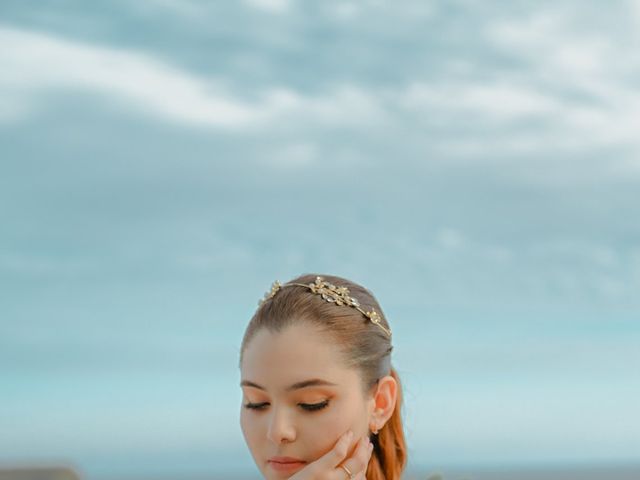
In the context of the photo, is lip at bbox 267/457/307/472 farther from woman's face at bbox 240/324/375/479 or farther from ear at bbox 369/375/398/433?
ear at bbox 369/375/398/433

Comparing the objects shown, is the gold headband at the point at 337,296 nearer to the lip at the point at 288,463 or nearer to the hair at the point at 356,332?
the hair at the point at 356,332

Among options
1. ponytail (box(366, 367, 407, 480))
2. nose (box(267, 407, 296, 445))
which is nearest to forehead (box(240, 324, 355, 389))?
nose (box(267, 407, 296, 445))

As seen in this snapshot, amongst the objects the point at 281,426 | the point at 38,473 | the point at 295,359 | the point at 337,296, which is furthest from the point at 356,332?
the point at 38,473

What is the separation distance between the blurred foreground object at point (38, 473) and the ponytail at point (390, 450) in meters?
7.15

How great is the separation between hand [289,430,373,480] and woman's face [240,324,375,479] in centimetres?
5

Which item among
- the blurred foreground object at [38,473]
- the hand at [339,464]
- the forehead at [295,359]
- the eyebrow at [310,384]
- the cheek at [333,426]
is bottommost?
the hand at [339,464]

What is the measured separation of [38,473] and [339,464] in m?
7.83

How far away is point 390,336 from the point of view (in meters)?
4.95

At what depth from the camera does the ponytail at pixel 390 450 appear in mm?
4859

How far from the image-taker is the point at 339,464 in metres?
4.54

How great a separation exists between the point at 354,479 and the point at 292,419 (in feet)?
1.24

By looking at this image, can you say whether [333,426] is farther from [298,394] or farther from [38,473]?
[38,473]

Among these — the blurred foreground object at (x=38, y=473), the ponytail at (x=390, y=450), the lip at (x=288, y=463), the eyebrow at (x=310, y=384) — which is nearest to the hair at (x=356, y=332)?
the ponytail at (x=390, y=450)

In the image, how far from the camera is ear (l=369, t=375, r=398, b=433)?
4766 millimetres
